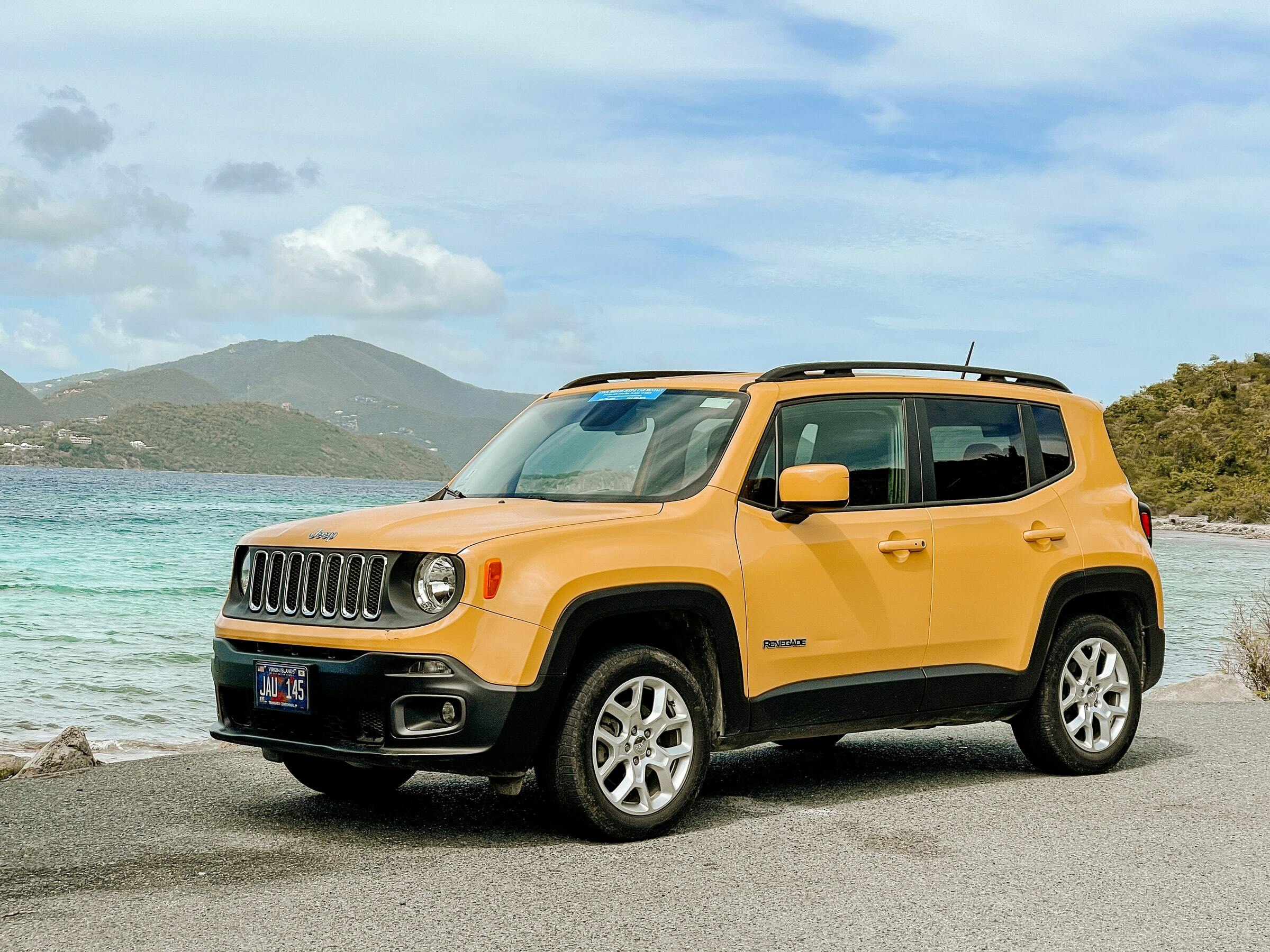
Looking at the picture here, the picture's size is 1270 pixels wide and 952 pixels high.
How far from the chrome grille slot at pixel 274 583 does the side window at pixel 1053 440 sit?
416 centimetres

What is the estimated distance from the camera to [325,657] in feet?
19.7

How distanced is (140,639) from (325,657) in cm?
1619

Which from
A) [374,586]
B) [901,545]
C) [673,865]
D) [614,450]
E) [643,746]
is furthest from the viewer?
[901,545]

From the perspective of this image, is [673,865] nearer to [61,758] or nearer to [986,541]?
[986,541]

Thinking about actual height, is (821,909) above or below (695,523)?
below

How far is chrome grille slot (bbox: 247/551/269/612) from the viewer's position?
6453 millimetres

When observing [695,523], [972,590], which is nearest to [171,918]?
[695,523]

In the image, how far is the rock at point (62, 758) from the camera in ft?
28.9

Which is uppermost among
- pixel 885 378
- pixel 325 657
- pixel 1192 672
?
→ pixel 885 378

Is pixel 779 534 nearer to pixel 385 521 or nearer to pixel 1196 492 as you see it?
pixel 385 521

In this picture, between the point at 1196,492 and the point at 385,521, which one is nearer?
the point at 385,521

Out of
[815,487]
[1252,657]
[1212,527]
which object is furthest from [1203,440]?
[815,487]

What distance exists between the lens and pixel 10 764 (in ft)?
31.0

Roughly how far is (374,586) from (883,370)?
296cm
